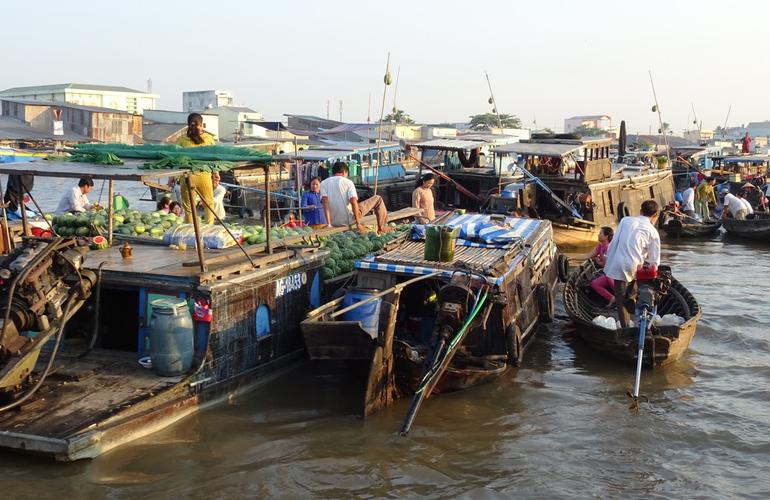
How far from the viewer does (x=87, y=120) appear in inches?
1619

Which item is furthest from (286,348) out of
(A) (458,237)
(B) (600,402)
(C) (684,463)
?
(C) (684,463)

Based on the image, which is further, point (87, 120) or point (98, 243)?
point (87, 120)

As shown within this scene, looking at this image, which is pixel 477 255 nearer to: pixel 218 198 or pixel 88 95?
pixel 218 198

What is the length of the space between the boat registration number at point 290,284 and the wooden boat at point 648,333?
3.59 metres

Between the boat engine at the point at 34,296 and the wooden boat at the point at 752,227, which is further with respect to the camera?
the wooden boat at the point at 752,227

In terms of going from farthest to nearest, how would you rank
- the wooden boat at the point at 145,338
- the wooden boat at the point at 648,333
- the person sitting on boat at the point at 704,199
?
the person sitting on boat at the point at 704,199 → the wooden boat at the point at 648,333 → the wooden boat at the point at 145,338

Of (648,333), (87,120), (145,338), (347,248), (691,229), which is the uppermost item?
(87,120)

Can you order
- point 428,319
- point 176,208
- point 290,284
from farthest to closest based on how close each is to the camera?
1. point 176,208
2. point 428,319
3. point 290,284

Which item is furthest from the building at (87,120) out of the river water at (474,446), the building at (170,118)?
the river water at (474,446)

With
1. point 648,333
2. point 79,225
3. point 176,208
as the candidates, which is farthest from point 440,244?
point 176,208

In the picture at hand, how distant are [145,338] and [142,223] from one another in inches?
103

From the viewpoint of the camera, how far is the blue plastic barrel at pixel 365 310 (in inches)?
301

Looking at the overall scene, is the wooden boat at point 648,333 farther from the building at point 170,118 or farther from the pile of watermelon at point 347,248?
the building at point 170,118

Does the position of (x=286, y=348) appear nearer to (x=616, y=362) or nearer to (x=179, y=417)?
(x=179, y=417)
